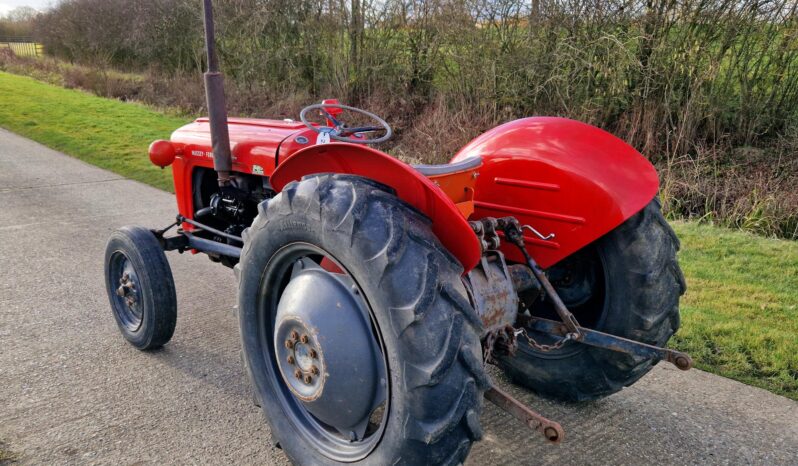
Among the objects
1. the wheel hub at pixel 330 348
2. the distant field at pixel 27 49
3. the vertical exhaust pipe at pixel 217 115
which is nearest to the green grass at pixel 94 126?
the vertical exhaust pipe at pixel 217 115

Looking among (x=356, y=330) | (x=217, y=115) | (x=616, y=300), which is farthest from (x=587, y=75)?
(x=356, y=330)

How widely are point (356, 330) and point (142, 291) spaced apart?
5.93ft

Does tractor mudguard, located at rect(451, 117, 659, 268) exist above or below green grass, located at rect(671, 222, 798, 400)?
above

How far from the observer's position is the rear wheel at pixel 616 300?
236 centimetres

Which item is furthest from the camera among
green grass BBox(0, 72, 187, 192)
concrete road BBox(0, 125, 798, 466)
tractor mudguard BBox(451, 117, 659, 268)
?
green grass BBox(0, 72, 187, 192)

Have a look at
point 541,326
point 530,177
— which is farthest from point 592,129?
point 541,326

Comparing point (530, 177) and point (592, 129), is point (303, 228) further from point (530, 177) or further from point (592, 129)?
point (592, 129)

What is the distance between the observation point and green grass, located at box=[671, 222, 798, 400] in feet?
10.5

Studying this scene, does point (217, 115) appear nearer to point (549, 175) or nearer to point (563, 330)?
point (549, 175)

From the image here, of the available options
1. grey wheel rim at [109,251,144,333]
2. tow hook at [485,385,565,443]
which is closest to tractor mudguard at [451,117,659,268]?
tow hook at [485,385,565,443]

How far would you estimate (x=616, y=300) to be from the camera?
2439 mm

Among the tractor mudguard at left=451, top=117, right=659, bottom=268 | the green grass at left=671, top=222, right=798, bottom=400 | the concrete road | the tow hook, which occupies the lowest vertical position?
the concrete road

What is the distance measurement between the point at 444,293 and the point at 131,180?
25.0ft

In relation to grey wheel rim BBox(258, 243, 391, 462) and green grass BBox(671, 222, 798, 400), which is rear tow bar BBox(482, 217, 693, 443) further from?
green grass BBox(671, 222, 798, 400)
